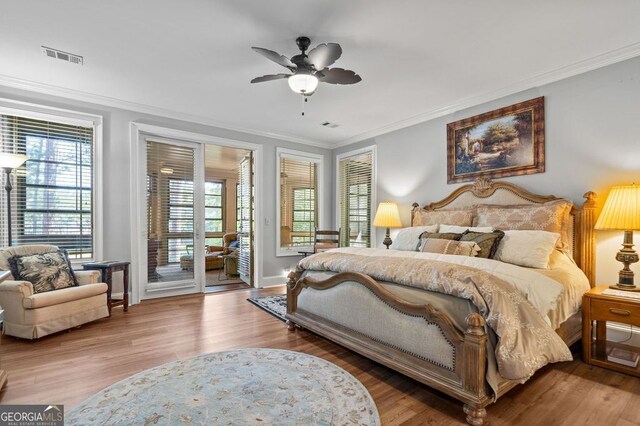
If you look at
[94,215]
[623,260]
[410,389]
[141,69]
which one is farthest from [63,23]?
[623,260]

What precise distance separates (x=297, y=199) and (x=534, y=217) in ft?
12.8

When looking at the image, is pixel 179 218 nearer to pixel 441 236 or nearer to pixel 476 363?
pixel 441 236

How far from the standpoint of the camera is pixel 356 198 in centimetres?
593

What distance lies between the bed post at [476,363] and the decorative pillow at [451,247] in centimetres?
136

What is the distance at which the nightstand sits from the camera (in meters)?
2.36

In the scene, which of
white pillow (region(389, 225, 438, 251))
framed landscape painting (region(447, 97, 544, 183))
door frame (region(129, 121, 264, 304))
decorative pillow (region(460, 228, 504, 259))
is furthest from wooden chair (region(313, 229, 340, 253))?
decorative pillow (region(460, 228, 504, 259))

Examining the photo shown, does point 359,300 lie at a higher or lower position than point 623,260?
lower

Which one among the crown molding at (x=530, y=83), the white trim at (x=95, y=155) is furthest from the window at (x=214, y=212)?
the crown molding at (x=530, y=83)

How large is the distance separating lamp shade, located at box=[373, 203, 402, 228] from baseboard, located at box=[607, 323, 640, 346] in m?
2.55

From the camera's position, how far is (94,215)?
4121 mm

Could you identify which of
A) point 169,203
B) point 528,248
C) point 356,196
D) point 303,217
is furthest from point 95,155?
point 528,248

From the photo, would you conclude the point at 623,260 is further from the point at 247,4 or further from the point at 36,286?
the point at 36,286

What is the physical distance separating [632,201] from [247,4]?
3.42m

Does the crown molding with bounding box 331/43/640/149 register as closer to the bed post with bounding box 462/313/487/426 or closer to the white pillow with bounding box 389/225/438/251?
the white pillow with bounding box 389/225/438/251
